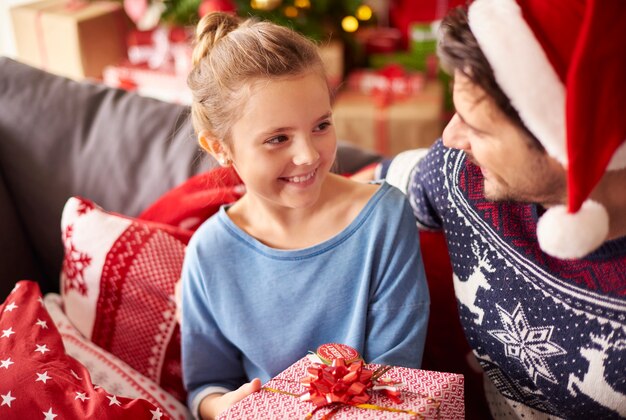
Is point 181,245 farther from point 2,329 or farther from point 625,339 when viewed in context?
point 625,339

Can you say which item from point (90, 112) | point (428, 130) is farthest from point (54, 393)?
point (428, 130)

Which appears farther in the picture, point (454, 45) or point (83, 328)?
point (83, 328)

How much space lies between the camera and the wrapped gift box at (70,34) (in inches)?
117

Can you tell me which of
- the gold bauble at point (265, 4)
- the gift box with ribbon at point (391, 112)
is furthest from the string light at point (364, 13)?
the gold bauble at point (265, 4)

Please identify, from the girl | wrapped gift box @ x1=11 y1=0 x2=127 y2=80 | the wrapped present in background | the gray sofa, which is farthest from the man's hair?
wrapped gift box @ x1=11 y1=0 x2=127 y2=80

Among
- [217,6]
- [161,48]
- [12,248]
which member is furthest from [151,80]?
[12,248]

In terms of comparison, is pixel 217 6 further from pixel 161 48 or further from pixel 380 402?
pixel 380 402

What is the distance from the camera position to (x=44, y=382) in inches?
42.4

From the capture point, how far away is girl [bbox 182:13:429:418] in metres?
1.08

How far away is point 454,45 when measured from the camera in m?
0.93

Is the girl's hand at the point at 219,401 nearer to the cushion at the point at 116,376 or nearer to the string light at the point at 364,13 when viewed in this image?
the cushion at the point at 116,376

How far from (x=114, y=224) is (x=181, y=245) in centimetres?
15

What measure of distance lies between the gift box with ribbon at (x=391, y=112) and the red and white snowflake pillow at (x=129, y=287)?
162cm

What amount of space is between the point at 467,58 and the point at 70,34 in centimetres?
245
